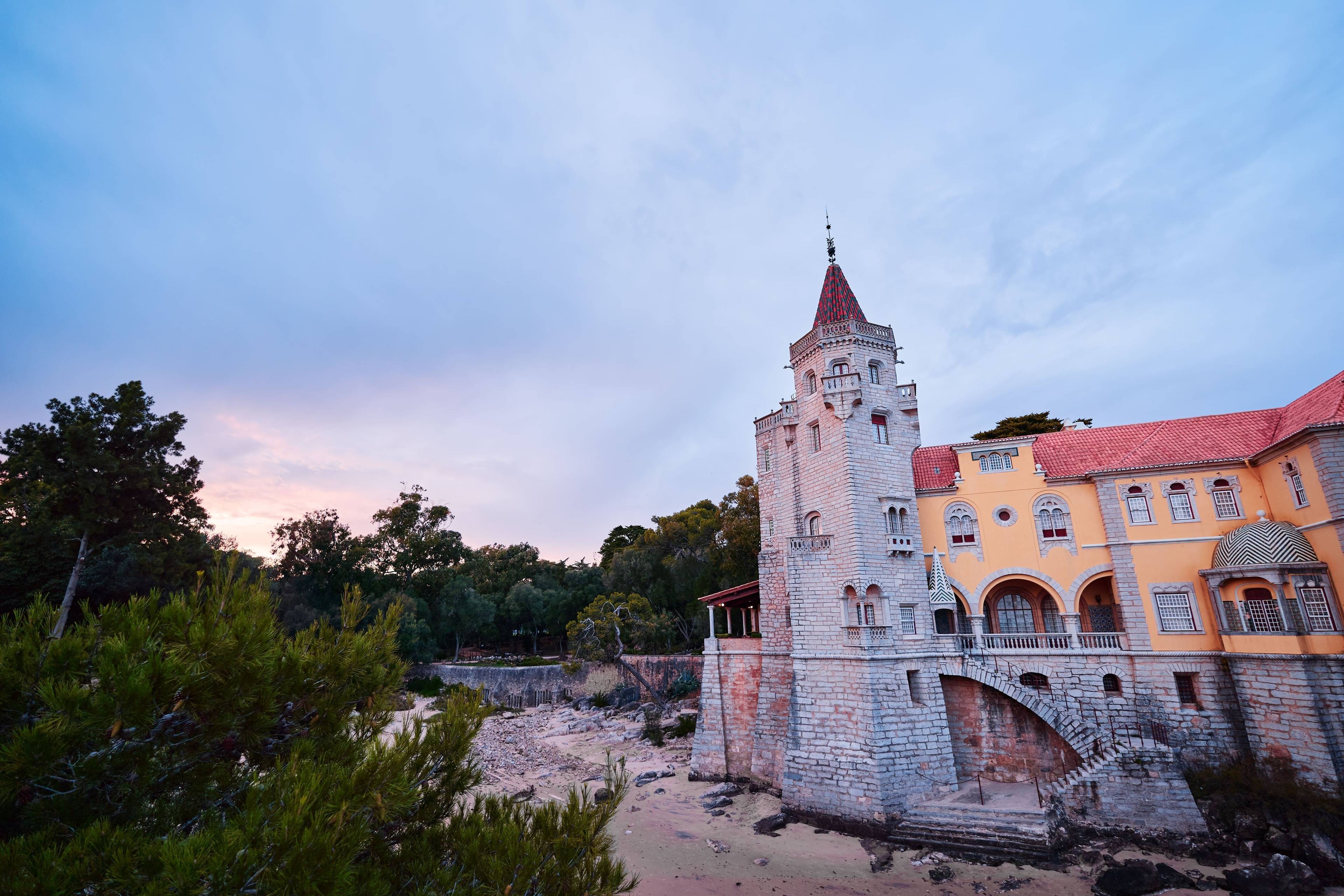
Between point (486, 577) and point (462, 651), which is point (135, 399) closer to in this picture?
point (486, 577)

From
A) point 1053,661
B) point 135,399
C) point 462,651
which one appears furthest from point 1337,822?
point 462,651

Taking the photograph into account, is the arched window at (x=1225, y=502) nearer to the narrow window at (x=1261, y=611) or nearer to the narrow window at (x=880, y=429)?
the narrow window at (x=1261, y=611)

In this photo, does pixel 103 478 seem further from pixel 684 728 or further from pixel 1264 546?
pixel 1264 546

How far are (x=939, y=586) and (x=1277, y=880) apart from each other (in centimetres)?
867

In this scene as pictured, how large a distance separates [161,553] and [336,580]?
66.3 feet

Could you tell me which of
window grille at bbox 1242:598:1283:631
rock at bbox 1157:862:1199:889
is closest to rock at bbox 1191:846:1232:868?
rock at bbox 1157:862:1199:889

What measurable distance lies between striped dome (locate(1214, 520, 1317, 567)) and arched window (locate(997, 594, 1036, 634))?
4.86m

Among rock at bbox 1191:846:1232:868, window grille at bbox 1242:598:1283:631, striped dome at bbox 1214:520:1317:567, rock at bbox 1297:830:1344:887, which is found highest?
striped dome at bbox 1214:520:1317:567

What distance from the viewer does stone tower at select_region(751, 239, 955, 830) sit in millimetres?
15633

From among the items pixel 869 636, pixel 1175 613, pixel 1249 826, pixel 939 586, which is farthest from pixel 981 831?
pixel 1175 613

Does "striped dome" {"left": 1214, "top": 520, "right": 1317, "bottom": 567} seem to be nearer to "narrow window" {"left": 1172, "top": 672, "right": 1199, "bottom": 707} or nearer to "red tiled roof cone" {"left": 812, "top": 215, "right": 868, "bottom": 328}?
"narrow window" {"left": 1172, "top": 672, "right": 1199, "bottom": 707}

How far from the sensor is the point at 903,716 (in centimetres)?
1582

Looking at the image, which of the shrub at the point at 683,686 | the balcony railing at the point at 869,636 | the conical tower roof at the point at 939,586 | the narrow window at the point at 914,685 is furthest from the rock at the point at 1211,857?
the shrub at the point at 683,686

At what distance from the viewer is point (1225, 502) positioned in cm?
1631
